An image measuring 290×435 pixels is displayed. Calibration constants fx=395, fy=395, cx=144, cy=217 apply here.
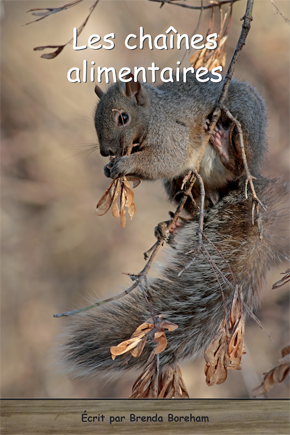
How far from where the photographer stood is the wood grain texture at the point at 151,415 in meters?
1.44

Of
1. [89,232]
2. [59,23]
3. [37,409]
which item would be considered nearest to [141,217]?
[89,232]

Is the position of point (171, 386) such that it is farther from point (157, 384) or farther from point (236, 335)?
point (236, 335)

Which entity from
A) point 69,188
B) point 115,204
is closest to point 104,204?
point 115,204

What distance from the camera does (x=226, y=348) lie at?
1115 mm

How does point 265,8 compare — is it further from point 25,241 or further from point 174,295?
point 25,241

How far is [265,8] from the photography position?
2387 millimetres

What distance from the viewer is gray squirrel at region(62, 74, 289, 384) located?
5.06 ft

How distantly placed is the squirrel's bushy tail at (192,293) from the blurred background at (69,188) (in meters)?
0.60

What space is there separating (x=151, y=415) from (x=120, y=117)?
3.78ft

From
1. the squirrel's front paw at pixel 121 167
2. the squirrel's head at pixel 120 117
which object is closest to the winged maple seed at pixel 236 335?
the squirrel's front paw at pixel 121 167

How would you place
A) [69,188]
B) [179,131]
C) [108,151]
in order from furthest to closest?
1. [69,188]
2. [179,131]
3. [108,151]

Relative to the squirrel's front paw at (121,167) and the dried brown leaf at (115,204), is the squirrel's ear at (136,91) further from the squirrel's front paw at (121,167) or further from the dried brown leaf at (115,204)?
the dried brown leaf at (115,204)

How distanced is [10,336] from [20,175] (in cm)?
124

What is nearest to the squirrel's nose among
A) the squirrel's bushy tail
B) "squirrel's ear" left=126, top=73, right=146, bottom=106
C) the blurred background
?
"squirrel's ear" left=126, top=73, right=146, bottom=106
